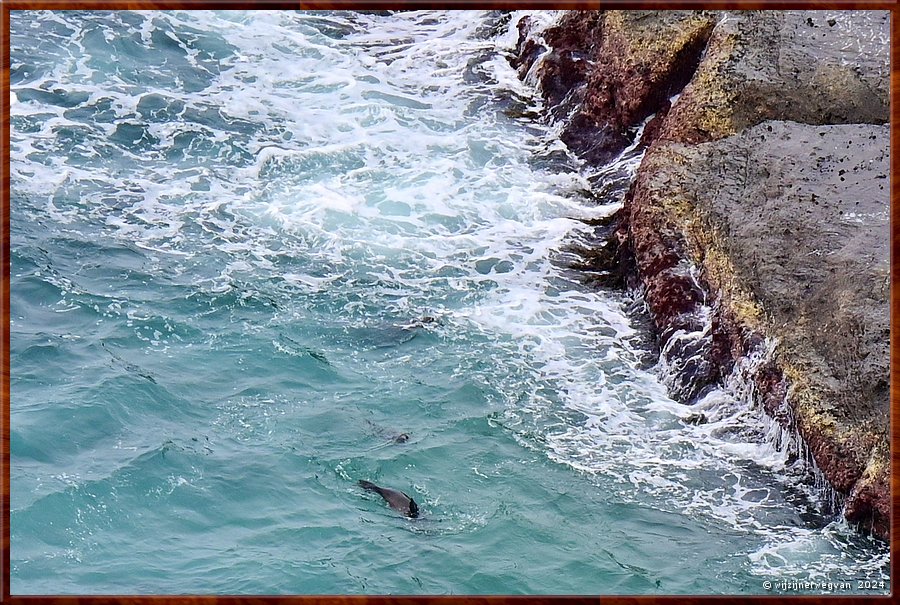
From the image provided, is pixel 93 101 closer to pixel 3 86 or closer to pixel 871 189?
pixel 3 86

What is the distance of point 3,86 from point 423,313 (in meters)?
3.39

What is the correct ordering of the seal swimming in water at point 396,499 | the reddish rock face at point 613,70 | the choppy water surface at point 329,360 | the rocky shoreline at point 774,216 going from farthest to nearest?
the reddish rock face at point 613,70 < the rocky shoreline at point 774,216 < the seal swimming in water at point 396,499 < the choppy water surface at point 329,360

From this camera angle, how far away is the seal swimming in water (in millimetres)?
5117

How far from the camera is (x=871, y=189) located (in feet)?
20.7

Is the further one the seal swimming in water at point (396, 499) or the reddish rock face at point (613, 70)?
the reddish rock face at point (613, 70)

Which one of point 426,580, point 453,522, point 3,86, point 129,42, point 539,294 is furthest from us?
point 129,42

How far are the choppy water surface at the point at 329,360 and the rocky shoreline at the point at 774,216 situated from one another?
0.91ft

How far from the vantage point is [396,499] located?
205 inches

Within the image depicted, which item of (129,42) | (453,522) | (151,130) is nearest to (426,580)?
(453,522)

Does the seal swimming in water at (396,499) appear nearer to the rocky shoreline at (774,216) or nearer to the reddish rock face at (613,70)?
the rocky shoreline at (774,216)

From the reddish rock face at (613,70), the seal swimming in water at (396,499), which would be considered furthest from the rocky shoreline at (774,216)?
the seal swimming in water at (396,499)

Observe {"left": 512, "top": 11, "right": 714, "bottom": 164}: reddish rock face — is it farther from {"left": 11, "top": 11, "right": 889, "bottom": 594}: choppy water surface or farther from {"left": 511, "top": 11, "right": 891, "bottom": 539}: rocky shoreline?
{"left": 11, "top": 11, "right": 889, "bottom": 594}: choppy water surface

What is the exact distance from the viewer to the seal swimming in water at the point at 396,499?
5.12 metres

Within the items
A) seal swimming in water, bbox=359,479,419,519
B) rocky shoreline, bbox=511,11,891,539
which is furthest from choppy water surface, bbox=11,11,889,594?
rocky shoreline, bbox=511,11,891,539
